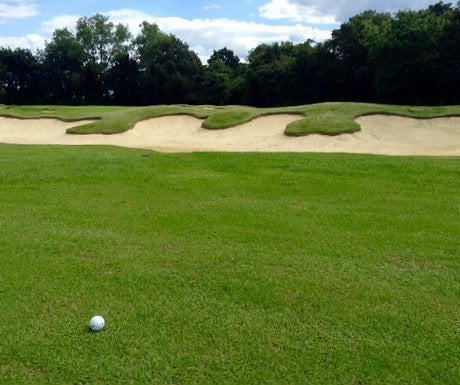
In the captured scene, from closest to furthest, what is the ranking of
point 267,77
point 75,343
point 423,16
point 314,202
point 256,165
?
point 75,343 → point 314,202 → point 256,165 → point 423,16 → point 267,77

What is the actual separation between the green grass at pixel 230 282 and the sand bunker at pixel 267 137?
23.6 ft

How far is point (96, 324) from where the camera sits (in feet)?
14.5

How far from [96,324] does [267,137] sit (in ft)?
50.2

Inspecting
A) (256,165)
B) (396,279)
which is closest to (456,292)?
(396,279)

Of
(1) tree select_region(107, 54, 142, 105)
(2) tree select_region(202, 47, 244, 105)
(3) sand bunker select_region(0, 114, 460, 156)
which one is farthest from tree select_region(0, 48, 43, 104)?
(3) sand bunker select_region(0, 114, 460, 156)

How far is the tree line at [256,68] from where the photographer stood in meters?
40.8

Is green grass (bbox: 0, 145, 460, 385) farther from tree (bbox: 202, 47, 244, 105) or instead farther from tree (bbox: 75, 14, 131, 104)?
tree (bbox: 75, 14, 131, 104)

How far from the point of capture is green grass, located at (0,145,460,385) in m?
3.99

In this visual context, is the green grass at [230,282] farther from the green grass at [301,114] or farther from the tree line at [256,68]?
the tree line at [256,68]

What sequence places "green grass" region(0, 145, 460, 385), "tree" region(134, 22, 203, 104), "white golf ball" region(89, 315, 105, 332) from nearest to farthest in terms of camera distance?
"green grass" region(0, 145, 460, 385) → "white golf ball" region(89, 315, 105, 332) → "tree" region(134, 22, 203, 104)

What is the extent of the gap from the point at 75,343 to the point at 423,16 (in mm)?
44539

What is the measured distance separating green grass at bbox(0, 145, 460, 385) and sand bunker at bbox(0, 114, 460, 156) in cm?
720

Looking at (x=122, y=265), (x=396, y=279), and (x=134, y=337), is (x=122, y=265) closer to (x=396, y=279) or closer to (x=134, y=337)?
(x=134, y=337)

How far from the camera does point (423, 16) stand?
1661 inches
